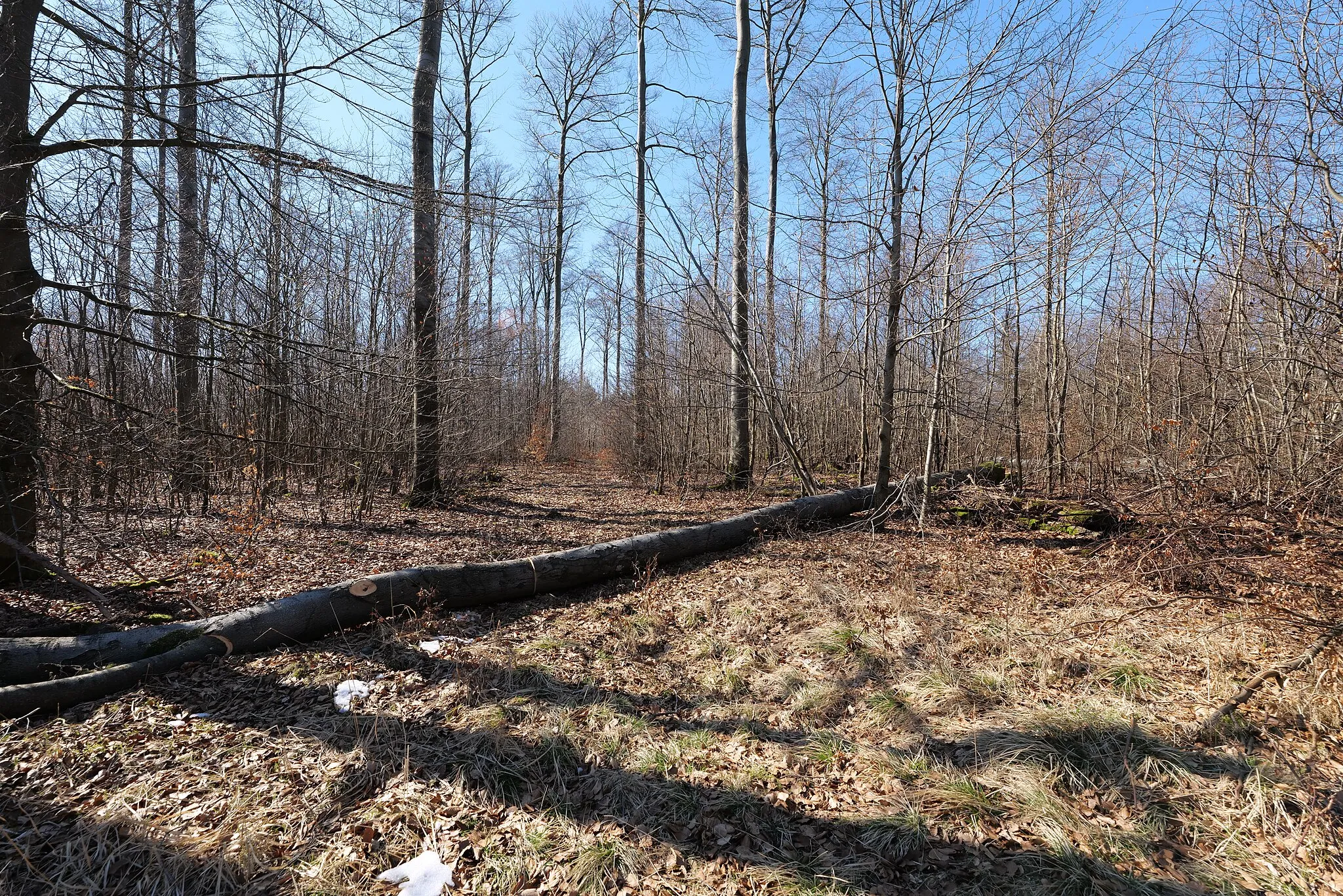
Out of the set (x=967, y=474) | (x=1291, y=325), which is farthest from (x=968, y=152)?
(x=967, y=474)

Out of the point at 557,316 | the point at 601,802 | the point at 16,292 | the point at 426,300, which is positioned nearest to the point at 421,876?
the point at 601,802

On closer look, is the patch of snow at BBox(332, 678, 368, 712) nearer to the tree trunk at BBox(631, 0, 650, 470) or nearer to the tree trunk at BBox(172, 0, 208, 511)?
the tree trunk at BBox(172, 0, 208, 511)

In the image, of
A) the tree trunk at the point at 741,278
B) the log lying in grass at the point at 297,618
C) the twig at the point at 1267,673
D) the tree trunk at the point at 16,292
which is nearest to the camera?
the twig at the point at 1267,673

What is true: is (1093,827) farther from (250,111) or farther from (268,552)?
(268,552)

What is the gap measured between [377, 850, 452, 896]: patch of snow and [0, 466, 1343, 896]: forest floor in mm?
61

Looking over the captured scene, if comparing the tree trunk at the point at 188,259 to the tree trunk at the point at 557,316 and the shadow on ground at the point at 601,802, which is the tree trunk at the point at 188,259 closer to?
the shadow on ground at the point at 601,802

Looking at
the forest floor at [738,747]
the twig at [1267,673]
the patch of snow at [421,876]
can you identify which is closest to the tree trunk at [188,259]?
the forest floor at [738,747]

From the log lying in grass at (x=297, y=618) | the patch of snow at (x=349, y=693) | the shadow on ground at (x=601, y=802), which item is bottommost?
the shadow on ground at (x=601, y=802)

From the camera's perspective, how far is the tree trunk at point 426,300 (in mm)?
8578

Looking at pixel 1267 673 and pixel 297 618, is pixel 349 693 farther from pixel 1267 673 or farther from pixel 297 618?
pixel 1267 673

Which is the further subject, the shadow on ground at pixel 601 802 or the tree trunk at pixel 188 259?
the tree trunk at pixel 188 259

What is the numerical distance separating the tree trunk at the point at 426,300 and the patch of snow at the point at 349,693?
17.4ft

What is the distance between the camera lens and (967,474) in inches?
322

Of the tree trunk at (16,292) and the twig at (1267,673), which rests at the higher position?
the tree trunk at (16,292)
